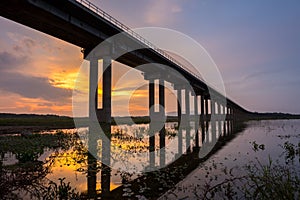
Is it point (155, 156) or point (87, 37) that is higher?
point (87, 37)

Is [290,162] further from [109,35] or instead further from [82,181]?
[109,35]

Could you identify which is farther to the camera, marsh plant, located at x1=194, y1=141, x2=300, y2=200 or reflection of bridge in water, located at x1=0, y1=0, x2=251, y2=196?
reflection of bridge in water, located at x1=0, y1=0, x2=251, y2=196

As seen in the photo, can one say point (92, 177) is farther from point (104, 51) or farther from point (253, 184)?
point (104, 51)

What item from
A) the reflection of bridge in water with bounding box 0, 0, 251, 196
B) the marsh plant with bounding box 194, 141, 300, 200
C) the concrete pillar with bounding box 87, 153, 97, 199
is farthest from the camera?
the reflection of bridge in water with bounding box 0, 0, 251, 196

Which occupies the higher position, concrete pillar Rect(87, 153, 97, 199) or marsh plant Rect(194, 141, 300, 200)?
marsh plant Rect(194, 141, 300, 200)

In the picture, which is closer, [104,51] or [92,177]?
[92,177]

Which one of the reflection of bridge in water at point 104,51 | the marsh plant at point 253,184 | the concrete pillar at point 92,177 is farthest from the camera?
the reflection of bridge in water at point 104,51

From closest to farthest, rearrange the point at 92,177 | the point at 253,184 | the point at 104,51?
the point at 253,184, the point at 92,177, the point at 104,51

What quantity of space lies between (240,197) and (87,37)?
104ft

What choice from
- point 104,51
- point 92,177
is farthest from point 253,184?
point 104,51

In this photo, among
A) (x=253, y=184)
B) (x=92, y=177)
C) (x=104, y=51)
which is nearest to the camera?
(x=253, y=184)

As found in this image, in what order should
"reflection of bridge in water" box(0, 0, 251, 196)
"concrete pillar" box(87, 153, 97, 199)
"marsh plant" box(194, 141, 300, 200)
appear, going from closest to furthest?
"marsh plant" box(194, 141, 300, 200), "concrete pillar" box(87, 153, 97, 199), "reflection of bridge in water" box(0, 0, 251, 196)

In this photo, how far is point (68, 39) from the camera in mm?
35188

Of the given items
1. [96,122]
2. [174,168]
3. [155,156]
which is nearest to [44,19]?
[96,122]
